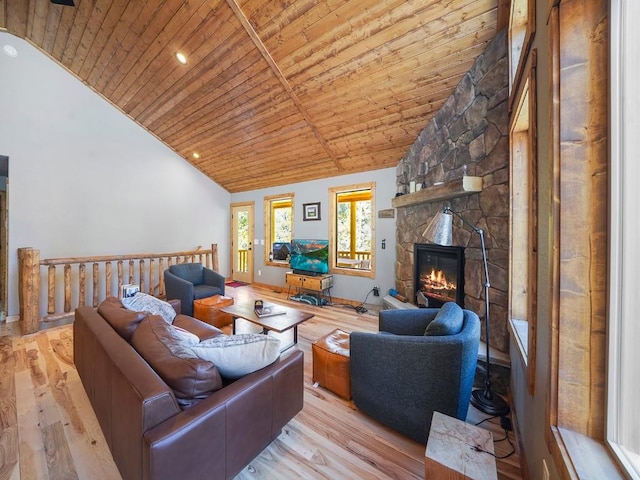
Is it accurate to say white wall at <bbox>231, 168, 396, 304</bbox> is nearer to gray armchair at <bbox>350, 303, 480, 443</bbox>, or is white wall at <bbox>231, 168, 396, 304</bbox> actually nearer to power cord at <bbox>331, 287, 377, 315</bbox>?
power cord at <bbox>331, 287, 377, 315</bbox>

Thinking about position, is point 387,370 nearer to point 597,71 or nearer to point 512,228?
point 512,228

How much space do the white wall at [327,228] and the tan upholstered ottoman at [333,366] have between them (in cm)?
233

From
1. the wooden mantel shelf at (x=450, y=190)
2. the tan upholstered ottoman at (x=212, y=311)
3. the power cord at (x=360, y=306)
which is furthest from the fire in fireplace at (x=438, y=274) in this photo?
the tan upholstered ottoman at (x=212, y=311)

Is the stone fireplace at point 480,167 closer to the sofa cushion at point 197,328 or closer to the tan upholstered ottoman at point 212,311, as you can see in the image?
the sofa cushion at point 197,328

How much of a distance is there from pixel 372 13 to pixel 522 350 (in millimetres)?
3040

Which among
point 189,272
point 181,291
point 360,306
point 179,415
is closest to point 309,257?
point 360,306

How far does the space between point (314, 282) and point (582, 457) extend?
4132 millimetres

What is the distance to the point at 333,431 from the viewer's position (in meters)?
1.70

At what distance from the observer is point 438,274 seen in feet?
9.81

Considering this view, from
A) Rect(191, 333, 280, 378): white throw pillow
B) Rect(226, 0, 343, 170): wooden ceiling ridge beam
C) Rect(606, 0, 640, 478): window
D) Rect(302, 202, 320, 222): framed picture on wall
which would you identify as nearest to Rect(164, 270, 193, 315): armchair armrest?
Rect(191, 333, 280, 378): white throw pillow

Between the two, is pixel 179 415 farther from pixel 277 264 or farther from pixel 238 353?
pixel 277 264

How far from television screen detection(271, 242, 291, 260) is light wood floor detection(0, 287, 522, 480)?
Result: 339 centimetres

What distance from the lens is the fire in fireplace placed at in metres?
2.64

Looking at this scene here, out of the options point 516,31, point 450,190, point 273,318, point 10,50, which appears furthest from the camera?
point 10,50
